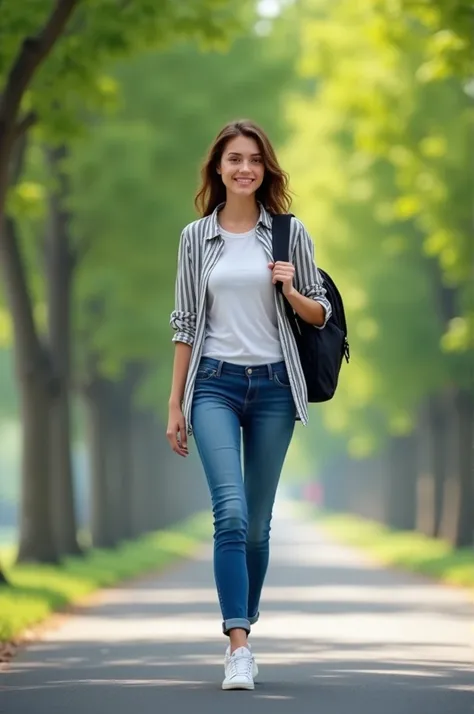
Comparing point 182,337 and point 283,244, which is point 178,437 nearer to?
point 182,337

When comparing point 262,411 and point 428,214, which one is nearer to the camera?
point 262,411

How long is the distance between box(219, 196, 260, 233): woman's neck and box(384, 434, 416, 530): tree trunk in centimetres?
3750

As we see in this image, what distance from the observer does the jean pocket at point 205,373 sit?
25.1 feet

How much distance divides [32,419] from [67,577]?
2.82 m

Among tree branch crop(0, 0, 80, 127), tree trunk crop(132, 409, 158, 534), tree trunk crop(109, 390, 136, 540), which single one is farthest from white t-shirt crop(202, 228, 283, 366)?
tree trunk crop(132, 409, 158, 534)

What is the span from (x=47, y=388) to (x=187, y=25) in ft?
27.1

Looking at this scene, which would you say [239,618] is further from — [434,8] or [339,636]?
[434,8]

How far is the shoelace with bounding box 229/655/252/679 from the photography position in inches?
295

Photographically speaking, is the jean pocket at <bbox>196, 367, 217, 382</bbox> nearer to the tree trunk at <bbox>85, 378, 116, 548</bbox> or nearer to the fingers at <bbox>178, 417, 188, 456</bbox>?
the fingers at <bbox>178, 417, 188, 456</bbox>

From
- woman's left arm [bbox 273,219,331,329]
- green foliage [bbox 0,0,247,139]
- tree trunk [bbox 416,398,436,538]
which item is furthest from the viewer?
tree trunk [bbox 416,398,436,538]

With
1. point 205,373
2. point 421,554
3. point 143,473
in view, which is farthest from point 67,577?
point 143,473

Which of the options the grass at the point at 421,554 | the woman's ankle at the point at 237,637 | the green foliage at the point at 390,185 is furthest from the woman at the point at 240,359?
the grass at the point at 421,554

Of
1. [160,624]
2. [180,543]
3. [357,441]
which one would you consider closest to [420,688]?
[160,624]

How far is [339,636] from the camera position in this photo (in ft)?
39.4
